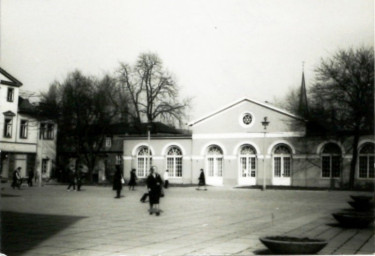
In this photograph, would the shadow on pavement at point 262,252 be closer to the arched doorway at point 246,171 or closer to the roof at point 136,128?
the roof at point 136,128

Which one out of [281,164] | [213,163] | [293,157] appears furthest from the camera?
[213,163]

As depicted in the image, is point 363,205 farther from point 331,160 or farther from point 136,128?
point 136,128

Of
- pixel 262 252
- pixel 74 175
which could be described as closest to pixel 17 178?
pixel 262 252

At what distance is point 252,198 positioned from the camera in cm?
1633

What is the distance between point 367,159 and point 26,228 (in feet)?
25.5

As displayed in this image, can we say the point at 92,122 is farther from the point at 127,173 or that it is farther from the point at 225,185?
the point at 127,173

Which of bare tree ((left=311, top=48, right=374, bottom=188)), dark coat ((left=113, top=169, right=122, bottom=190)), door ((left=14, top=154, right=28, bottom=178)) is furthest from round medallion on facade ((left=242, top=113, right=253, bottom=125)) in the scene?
door ((left=14, top=154, right=28, bottom=178))

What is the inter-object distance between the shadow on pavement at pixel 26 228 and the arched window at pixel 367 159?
6.45 m

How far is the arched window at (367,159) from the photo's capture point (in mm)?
10302

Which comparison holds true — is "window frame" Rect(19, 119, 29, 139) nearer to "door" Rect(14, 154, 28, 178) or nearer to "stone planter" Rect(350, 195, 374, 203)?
"door" Rect(14, 154, 28, 178)

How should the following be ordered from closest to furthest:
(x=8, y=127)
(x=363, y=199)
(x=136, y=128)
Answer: (x=8, y=127), (x=363, y=199), (x=136, y=128)

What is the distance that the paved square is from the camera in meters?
7.11

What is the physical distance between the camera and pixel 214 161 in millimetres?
26188

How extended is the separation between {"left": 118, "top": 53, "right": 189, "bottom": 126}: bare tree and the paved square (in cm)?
242
